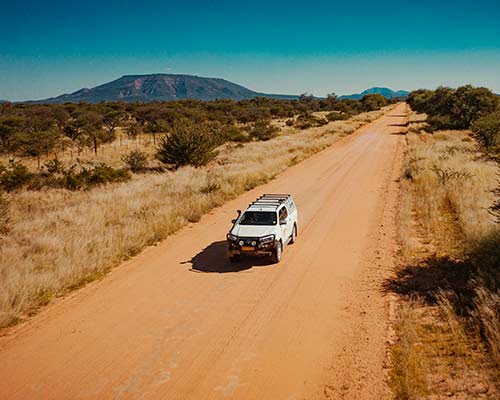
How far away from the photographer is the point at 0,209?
14.1 meters

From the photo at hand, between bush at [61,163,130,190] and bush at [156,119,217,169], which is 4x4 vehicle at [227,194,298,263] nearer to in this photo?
bush at [61,163,130,190]

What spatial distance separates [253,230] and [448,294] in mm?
5201

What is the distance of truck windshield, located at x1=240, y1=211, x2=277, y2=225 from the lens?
11.4 meters

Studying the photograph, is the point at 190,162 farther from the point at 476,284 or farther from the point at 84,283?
the point at 476,284

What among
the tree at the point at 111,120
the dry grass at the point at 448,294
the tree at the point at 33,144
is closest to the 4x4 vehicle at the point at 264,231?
the dry grass at the point at 448,294

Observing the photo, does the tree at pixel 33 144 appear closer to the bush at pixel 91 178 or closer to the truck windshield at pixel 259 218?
the bush at pixel 91 178

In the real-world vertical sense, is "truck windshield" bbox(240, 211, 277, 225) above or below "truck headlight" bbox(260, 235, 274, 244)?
above

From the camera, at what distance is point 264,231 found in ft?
35.8

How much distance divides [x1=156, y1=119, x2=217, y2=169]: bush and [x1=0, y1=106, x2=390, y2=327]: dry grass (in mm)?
3152

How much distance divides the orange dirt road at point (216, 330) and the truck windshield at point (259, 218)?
3.80 ft

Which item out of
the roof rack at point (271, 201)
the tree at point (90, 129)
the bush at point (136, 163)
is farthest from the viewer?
the tree at point (90, 129)

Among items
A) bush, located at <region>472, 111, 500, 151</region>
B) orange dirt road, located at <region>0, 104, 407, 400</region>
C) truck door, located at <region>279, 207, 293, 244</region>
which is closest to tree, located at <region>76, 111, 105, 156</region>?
truck door, located at <region>279, 207, 293, 244</region>

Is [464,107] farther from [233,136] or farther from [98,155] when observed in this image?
[98,155]

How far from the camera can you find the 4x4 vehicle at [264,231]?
419 inches
